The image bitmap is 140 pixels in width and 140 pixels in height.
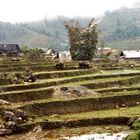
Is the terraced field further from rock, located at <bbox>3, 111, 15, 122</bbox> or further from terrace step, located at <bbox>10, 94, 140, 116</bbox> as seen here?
rock, located at <bbox>3, 111, 15, 122</bbox>

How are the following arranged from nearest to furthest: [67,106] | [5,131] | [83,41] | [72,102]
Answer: [5,131], [67,106], [72,102], [83,41]

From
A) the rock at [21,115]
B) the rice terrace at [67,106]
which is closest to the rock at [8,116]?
the rice terrace at [67,106]

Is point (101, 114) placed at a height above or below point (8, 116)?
below

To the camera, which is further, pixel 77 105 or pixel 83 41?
pixel 83 41

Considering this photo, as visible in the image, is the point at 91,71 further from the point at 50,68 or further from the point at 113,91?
the point at 113,91

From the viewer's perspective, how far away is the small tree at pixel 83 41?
76.9 m

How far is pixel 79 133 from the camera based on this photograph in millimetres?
27094

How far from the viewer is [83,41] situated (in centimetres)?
7719

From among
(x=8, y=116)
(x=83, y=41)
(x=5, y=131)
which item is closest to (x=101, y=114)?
(x=8, y=116)

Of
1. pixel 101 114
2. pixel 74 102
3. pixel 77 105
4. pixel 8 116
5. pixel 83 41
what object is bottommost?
pixel 101 114

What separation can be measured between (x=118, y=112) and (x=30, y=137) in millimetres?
7480

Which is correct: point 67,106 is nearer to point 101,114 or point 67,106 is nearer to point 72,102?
point 72,102

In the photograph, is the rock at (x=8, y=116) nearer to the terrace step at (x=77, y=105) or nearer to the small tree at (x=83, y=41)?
the terrace step at (x=77, y=105)

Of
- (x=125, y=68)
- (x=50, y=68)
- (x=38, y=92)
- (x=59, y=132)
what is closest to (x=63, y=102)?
(x=38, y=92)
